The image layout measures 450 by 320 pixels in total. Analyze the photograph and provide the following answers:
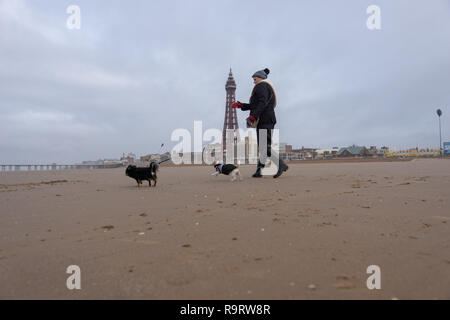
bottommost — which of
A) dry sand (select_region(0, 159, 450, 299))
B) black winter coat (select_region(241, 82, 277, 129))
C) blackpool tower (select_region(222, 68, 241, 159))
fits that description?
dry sand (select_region(0, 159, 450, 299))

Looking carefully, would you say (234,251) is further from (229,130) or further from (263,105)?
(229,130)

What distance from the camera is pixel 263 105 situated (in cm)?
614

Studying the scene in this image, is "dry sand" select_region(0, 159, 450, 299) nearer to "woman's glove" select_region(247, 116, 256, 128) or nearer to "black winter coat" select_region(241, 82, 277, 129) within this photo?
"woman's glove" select_region(247, 116, 256, 128)

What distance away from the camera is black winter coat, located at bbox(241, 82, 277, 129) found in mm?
6152

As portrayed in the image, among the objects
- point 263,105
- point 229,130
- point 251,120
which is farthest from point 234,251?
point 229,130

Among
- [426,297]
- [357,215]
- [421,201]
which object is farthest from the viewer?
[421,201]

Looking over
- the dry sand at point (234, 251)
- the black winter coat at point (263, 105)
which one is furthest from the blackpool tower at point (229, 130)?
the dry sand at point (234, 251)

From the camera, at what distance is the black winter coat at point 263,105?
615 centimetres

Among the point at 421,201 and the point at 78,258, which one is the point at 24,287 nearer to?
the point at 78,258

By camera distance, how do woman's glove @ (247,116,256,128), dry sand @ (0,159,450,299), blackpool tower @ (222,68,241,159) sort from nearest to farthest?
dry sand @ (0,159,450,299), woman's glove @ (247,116,256,128), blackpool tower @ (222,68,241,159)

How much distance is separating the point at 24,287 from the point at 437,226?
96.3 inches

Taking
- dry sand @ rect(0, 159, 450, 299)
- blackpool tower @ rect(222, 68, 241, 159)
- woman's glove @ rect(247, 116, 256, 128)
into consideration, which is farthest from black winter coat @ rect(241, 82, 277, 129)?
blackpool tower @ rect(222, 68, 241, 159)

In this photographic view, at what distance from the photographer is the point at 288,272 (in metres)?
1.23
